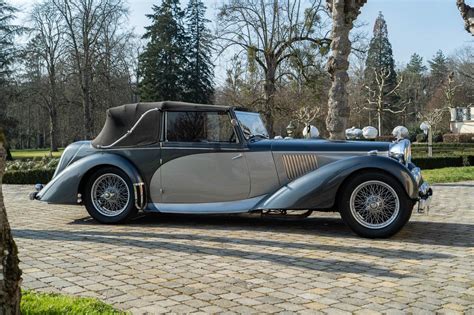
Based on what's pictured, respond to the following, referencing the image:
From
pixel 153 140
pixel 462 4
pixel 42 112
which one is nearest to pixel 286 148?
pixel 153 140

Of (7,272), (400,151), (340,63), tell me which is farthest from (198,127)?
(340,63)

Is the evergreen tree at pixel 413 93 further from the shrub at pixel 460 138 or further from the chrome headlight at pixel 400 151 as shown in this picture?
the chrome headlight at pixel 400 151

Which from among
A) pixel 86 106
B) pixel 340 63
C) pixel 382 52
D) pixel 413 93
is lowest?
pixel 340 63

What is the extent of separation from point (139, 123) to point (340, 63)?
6614mm

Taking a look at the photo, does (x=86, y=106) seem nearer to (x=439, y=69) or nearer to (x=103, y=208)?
(x=103, y=208)

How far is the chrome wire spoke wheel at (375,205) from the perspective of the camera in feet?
20.4

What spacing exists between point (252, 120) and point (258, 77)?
86.6 ft

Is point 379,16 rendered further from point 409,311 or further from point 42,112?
point 409,311

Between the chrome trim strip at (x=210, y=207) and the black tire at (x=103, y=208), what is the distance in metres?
0.31

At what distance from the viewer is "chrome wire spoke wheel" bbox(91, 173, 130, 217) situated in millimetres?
7453

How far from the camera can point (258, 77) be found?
3362cm

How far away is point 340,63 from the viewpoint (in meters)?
12.3

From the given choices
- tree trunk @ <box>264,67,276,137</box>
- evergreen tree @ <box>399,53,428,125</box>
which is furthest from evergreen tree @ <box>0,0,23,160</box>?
evergreen tree @ <box>399,53,428,125</box>

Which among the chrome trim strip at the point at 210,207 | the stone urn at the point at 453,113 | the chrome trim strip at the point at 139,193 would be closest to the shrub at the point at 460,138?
the stone urn at the point at 453,113
